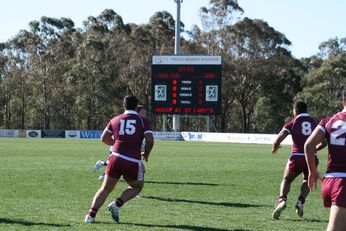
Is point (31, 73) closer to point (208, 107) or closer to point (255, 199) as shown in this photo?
point (208, 107)

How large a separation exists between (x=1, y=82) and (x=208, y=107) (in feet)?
147

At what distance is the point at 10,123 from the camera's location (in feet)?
280

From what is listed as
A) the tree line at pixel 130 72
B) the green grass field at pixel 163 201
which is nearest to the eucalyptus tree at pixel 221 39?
the tree line at pixel 130 72

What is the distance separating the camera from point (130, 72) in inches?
3169

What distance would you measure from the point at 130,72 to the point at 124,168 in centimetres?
7146

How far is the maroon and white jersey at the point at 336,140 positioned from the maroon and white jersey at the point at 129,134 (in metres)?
3.90

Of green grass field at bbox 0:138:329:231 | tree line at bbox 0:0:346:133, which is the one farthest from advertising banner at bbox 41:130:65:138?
green grass field at bbox 0:138:329:231

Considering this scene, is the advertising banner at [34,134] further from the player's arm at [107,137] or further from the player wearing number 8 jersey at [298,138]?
the player's arm at [107,137]

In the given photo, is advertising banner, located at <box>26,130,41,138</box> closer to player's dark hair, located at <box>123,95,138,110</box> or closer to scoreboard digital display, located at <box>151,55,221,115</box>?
scoreboard digital display, located at <box>151,55,221,115</box>

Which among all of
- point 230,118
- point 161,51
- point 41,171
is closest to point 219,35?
point 161,51

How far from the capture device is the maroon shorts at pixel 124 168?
945cm

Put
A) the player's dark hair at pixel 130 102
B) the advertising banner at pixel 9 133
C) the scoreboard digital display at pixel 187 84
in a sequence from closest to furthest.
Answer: the player's dark hair at pixel 130 102
the scoreboard digital display at pixel 187 84
the advertising banner at pixel 9 133

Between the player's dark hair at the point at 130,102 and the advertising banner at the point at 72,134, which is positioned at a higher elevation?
the player's dark hair at the point at 130,102

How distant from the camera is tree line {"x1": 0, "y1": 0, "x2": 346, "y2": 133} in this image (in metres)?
78.5
